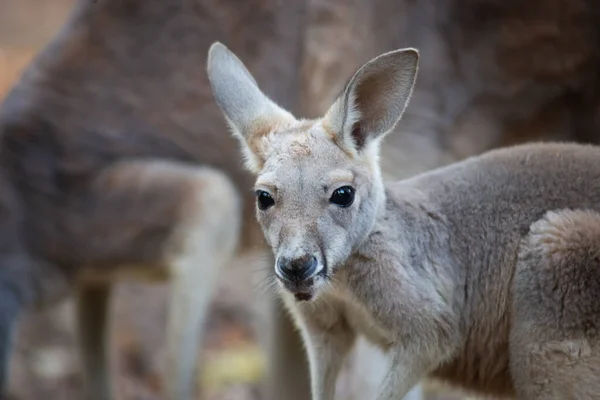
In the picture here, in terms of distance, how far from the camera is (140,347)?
21.5 feet

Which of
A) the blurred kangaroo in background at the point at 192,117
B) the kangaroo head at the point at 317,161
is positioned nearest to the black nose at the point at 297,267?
the kangaroo head at the point at 317,161

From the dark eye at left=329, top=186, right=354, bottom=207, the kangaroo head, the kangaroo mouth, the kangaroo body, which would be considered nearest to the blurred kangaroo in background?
the kangaroo body

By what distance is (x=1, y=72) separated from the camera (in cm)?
→ 786

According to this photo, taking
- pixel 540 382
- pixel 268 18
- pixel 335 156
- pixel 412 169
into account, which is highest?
pixel 268 18

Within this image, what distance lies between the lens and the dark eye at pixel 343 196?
297 cm

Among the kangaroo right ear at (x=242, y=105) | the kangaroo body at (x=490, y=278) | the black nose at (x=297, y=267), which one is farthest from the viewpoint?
the kangaroo right ear at (x=242, y=105)

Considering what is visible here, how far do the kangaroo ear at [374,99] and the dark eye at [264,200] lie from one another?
275mm

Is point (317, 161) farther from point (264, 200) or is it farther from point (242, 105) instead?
point (242, 105)

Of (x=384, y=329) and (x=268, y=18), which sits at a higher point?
(x=268, y=18)

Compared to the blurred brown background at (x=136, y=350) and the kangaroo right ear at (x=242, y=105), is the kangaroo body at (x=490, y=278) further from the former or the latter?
the blurred brown background at (x=136, y=350)

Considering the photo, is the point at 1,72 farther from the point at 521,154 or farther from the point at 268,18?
the point at 521,154

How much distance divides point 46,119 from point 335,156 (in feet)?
9.20

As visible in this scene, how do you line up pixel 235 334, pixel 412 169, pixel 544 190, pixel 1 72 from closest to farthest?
1. pixel 544 190
2. pixel 412 169
3. pixel 235 334
4. pixel 1 72

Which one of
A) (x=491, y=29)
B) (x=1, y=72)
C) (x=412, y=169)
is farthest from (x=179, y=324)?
(x=1, y=72)
